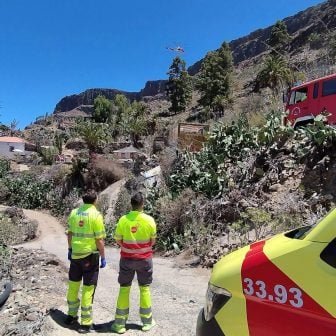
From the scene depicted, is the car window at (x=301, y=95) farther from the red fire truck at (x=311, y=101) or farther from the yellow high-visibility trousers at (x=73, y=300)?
the yellow high-visibility trousers at (x=73, y=300)

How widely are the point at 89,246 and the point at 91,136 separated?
80.6ft

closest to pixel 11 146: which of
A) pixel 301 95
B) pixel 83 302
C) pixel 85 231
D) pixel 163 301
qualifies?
pixel 301 95

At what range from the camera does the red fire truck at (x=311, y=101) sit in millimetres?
14516

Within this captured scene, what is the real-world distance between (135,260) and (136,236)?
284mm

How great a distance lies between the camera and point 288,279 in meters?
2.38

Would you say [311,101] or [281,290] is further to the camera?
[311,101]

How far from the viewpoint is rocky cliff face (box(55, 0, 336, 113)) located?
253ft

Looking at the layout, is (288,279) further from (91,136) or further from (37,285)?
(91,136)

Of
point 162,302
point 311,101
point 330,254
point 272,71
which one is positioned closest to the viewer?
point 330,254

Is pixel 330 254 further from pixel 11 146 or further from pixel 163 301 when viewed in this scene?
pixel 11 146

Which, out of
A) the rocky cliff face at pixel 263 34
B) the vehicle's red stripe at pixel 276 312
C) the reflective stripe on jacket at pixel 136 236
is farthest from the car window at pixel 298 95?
the rocky cliff face at pixel 263 34

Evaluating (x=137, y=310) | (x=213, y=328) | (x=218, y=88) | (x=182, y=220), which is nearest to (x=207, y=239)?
(x=182, y=220)

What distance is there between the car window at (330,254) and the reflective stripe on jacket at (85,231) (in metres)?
3.75

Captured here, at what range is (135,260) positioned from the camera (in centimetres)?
557
